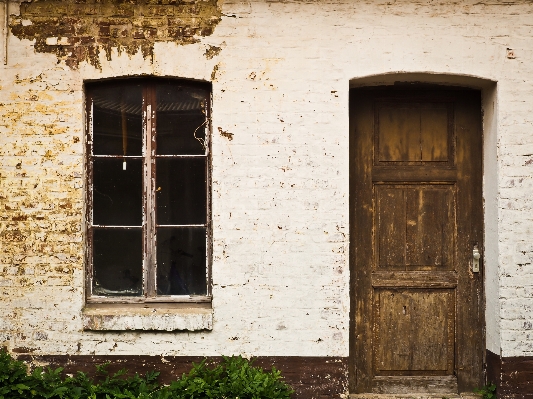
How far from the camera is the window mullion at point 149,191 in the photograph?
5105 mm

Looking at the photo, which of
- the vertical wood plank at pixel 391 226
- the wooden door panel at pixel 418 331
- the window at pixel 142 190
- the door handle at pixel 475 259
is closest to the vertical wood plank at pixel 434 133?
the vertical wood plank at pixel 391 226

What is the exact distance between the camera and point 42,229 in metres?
4.98

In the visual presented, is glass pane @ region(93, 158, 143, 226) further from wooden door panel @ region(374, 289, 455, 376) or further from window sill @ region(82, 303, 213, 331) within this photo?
wooden door panel @ region(374, 289, 455, 376)

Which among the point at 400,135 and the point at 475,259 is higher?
the point at 400,135

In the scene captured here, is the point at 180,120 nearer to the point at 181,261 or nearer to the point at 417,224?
the point at 181,261

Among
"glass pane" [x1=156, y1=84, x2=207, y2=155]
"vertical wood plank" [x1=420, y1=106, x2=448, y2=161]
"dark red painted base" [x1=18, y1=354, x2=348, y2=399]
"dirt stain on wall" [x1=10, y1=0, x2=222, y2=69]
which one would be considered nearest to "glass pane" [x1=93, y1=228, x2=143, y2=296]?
"dark red painted base" [x1=18, y1=354, x2=348, y2=399]

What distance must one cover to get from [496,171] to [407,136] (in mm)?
792

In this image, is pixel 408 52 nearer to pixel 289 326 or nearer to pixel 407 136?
pixel 407 136

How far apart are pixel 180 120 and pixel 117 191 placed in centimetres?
81

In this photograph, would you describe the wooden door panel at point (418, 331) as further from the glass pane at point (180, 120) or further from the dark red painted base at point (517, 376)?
the glass pane at point (180, 120)

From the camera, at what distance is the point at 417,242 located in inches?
206

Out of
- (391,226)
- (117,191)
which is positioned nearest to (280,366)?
(391,226)

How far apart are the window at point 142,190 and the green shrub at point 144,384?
0.65m

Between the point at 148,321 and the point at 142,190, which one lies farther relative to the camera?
the point at 142,190
